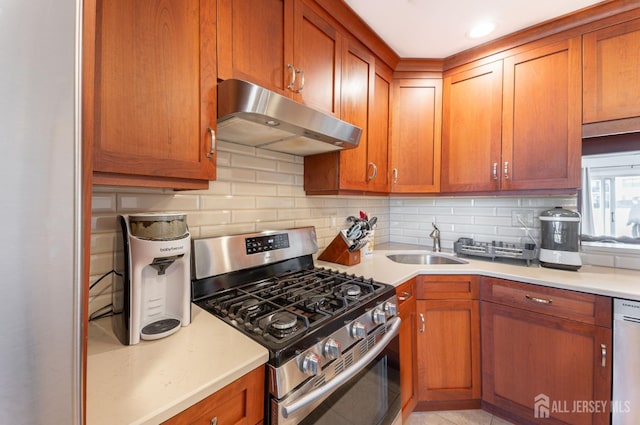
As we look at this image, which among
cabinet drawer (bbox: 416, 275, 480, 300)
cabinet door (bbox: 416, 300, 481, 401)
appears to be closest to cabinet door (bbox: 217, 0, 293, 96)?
cabinet drawer (bbox: 416, 275, 480, 300)

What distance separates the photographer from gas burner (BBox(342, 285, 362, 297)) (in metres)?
1.16

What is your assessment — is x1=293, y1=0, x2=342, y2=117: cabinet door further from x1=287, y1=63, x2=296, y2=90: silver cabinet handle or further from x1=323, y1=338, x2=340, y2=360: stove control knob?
x1=323, y1=338, x2=340, y2=360: stove control knob

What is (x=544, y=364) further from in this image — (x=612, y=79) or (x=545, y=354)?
(x=612, y=79)

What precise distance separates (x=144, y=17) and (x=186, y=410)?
1.07 m

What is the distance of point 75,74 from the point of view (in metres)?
0.39

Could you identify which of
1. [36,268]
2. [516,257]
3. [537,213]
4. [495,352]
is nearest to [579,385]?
[495,352]

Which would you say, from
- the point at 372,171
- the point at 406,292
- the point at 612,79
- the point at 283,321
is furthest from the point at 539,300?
the point at 283,321

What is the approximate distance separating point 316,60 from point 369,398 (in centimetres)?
161

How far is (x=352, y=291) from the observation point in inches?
46.3

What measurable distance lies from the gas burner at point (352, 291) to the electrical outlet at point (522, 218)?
155cm

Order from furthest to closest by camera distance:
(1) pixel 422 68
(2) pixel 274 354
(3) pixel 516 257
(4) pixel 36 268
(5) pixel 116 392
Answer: (1) pixel 422 68 → (3) pixel 516 257 → (2) pixel 274 354 → (5) pixel 116 392 → (4) pixel 36 268

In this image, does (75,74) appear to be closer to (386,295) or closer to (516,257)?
(386,295)

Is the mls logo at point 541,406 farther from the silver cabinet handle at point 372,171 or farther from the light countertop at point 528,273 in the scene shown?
the silver cabinet handle at point 372,171

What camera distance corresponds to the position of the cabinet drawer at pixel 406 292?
58.0 inches
